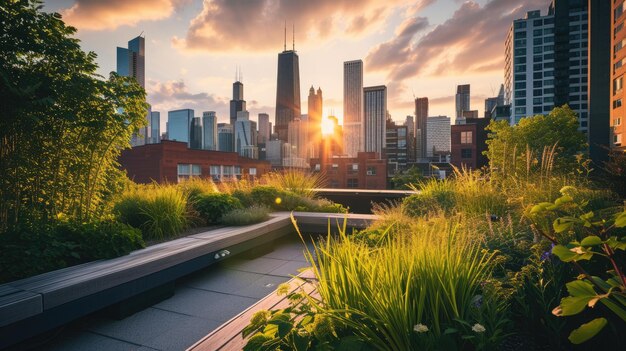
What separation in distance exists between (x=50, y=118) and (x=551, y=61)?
3362 inches

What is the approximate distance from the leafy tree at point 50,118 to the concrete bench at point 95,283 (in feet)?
3.57

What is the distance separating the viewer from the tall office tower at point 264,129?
565ft


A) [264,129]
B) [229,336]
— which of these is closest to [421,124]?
[264,129]

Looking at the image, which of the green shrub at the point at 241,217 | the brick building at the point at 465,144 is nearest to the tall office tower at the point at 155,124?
the brick building at the point at 465,144

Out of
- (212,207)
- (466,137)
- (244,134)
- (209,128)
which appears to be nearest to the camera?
(212,207)

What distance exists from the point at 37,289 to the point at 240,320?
5.18 feet

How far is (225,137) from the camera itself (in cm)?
15775

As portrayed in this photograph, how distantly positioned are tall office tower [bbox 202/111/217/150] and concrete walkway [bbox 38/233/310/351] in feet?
514

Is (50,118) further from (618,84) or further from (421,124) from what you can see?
(421,124)

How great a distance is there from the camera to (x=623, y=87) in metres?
32.2

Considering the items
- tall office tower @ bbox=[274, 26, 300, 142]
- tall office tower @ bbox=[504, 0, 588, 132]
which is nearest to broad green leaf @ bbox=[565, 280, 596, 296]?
tall office tower @ bbox=[504, 0, 588, 132]

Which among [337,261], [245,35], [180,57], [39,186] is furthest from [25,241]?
[245,35]

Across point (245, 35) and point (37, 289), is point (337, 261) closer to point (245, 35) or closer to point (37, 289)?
point (37, 289)

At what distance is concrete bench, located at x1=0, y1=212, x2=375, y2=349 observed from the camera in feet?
6.84
